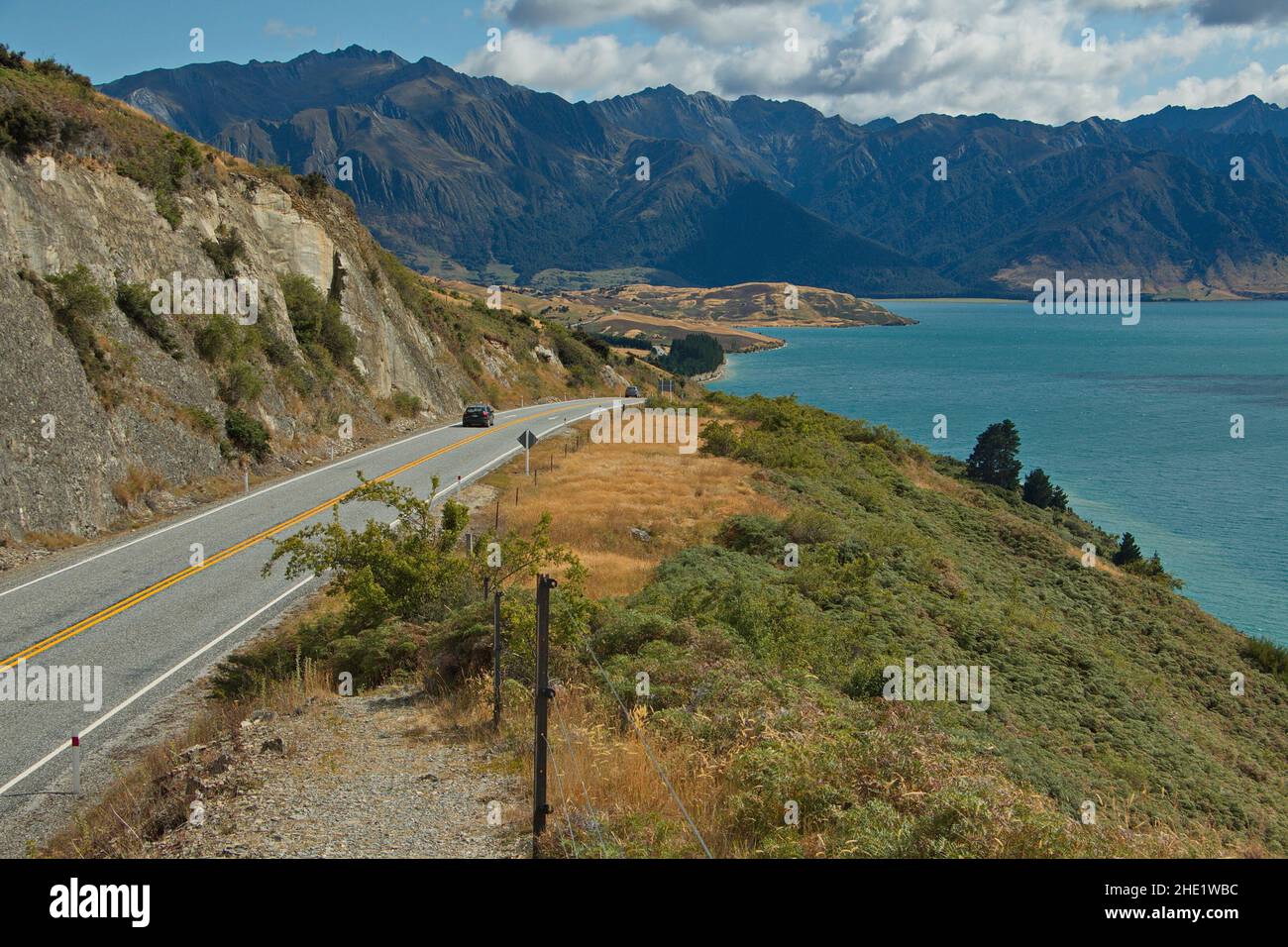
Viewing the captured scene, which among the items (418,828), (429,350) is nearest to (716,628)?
(418,828)

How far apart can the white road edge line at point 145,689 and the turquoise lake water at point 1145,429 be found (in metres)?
43.2

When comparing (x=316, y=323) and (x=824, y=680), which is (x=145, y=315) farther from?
(x=824, y=680)

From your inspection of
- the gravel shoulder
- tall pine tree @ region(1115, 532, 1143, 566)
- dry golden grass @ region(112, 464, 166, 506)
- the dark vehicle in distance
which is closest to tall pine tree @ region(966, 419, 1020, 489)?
tall pine tree @ region(1115, 532, 1143, 566)

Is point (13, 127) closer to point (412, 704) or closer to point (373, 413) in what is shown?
point (373, 413)

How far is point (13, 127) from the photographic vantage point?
2848cm

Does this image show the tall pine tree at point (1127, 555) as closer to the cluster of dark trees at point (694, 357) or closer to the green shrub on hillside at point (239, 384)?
the green shrub on hillside at point (239, 384)

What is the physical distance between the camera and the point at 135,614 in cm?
1861

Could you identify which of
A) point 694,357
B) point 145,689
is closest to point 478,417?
point 145,689

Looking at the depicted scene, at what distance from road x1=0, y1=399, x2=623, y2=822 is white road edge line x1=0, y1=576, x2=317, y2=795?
0.02 metres

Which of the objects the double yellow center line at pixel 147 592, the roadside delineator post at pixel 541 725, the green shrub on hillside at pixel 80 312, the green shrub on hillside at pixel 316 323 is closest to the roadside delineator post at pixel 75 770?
the double yellow center line at pixel 147 592

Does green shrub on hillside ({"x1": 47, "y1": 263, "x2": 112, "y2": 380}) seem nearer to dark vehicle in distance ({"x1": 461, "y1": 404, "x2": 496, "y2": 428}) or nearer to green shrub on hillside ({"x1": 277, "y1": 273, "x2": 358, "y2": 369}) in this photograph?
green shrub on hillside ({"x1": 277, "y1": 273, "x2": 358, "y2": 369})

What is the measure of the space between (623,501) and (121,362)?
15.4 metres

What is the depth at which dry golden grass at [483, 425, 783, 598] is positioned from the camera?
1006 inches
